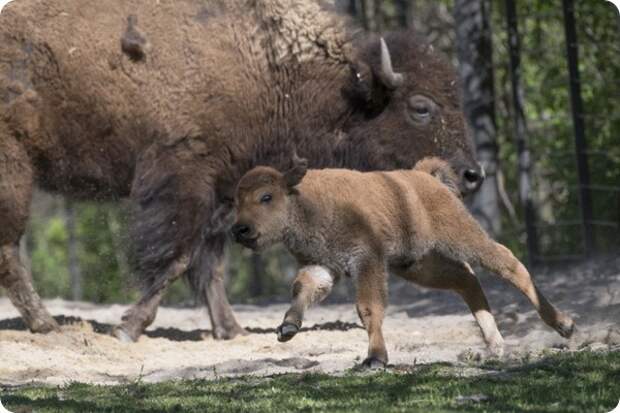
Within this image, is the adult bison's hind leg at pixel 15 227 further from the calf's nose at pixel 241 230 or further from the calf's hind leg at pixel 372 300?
the calf's hind leg at pixel 372 300

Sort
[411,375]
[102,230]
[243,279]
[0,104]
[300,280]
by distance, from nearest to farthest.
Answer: [411,375], [300,280], [0,104], [102,230], [243,279]

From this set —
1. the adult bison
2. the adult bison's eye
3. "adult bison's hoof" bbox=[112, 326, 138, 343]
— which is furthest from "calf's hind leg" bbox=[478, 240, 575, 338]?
"adult bison's hoof" bbox=[112, 326, 138, 343]

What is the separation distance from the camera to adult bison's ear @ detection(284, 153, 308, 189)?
24.4ft

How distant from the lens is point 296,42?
10.4 metres

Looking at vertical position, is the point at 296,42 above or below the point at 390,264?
above

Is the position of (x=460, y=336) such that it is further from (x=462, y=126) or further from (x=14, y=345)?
(x=14, y=345)

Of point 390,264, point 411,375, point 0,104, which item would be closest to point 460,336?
point 390,264

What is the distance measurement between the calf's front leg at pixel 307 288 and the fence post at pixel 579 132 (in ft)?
19.7

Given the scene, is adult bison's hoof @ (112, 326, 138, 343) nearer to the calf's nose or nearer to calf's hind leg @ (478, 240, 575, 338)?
the calf's nose

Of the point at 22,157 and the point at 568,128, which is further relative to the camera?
the point at 568,128

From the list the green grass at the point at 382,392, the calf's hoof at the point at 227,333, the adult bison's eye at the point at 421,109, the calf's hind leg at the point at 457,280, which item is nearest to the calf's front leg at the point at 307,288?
the green grass at the point at 382,392

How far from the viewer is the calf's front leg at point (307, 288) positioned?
23.2 ft

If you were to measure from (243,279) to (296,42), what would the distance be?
16.1 meters

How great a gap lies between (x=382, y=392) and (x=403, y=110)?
14.6ft
